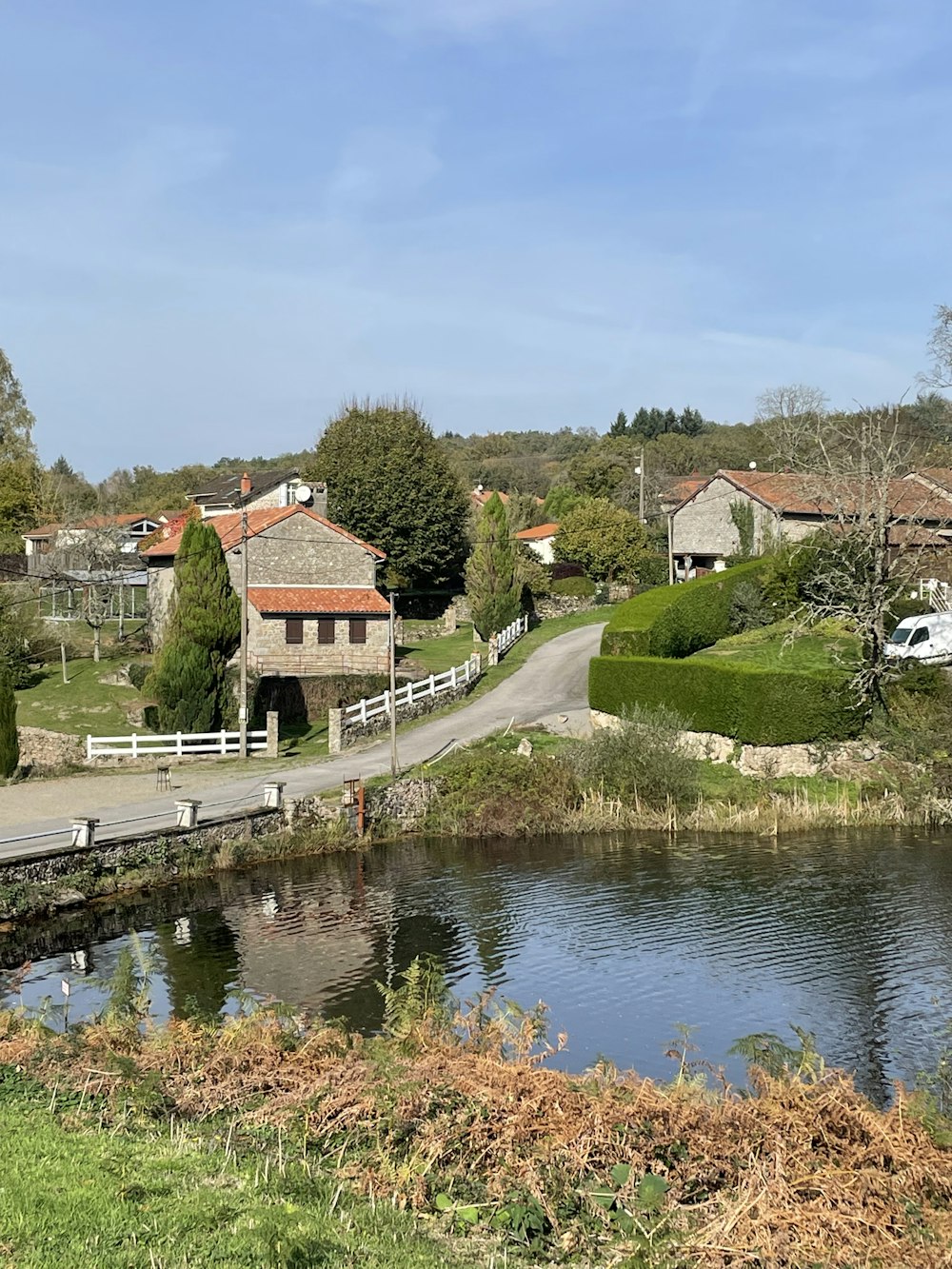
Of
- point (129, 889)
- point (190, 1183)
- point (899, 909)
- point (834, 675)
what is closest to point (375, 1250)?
point (190, 1183)

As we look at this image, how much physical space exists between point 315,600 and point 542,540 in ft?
111

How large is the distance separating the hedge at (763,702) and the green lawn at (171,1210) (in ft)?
83.6

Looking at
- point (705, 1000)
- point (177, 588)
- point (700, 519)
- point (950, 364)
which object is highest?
point (950, 364)

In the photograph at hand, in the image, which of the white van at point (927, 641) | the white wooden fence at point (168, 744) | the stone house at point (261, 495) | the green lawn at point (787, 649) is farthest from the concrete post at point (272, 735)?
the stone house at point (261, 495)

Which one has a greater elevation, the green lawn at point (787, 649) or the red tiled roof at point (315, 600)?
the red tiled roof at point (315, 600)

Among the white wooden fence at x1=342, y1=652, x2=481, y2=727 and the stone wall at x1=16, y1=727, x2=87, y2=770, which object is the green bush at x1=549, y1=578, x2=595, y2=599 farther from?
the stone wall at x1=16, y1=727, x2=87, y2=770

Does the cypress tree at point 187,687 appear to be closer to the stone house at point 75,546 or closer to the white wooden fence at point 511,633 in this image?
the white wooden fence at point 511,633

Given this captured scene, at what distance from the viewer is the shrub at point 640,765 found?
104 feet

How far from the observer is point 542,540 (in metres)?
80.1

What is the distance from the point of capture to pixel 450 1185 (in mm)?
10328

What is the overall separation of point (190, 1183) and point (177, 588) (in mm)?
28922

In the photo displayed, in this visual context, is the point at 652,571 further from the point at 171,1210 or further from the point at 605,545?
the point at 171,1210

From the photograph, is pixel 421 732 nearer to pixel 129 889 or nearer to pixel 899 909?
pixel 129 889

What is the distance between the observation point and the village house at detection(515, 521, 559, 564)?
7775cm
